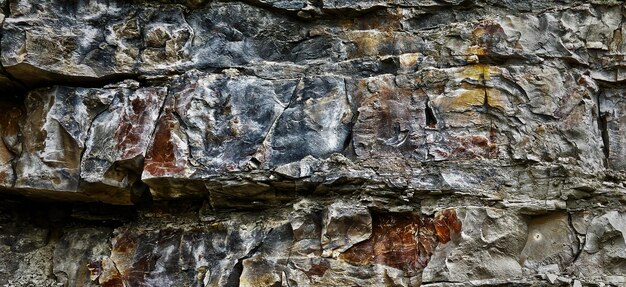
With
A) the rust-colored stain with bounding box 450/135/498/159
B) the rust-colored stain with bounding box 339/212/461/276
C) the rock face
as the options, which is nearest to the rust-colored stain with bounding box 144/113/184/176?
the rock face

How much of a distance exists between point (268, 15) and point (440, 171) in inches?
54.3

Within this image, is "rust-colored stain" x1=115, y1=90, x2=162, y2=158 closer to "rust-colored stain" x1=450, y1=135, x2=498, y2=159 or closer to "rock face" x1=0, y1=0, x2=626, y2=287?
"rock face" x1=0, y1=0, x2=626, y2=287

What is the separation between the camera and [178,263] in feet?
12.6

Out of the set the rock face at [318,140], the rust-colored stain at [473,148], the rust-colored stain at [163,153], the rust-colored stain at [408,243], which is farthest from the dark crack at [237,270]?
the rust-colored stain at [473,148]

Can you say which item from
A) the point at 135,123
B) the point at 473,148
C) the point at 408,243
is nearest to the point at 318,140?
the point at 408,243

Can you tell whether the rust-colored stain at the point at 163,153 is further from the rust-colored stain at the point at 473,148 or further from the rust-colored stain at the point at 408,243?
the rust-colored stain at the point at 473,148

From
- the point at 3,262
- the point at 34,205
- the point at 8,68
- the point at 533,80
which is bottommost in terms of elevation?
the point at 3,262

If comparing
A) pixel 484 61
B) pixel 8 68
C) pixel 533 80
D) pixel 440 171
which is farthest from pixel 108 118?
pixel 533 80

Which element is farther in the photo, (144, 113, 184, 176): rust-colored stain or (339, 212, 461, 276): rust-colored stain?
(144, 113, 184, 176): rust-colored stain

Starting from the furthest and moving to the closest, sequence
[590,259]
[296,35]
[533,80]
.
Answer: [296,35] < [533,80] < [590,259]

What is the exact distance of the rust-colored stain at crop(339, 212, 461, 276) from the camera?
3.59 m

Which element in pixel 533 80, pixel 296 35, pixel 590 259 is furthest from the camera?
pixel 296 35

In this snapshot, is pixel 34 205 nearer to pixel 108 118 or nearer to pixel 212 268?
pixel 108 118

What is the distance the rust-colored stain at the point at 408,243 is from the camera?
141 inches
